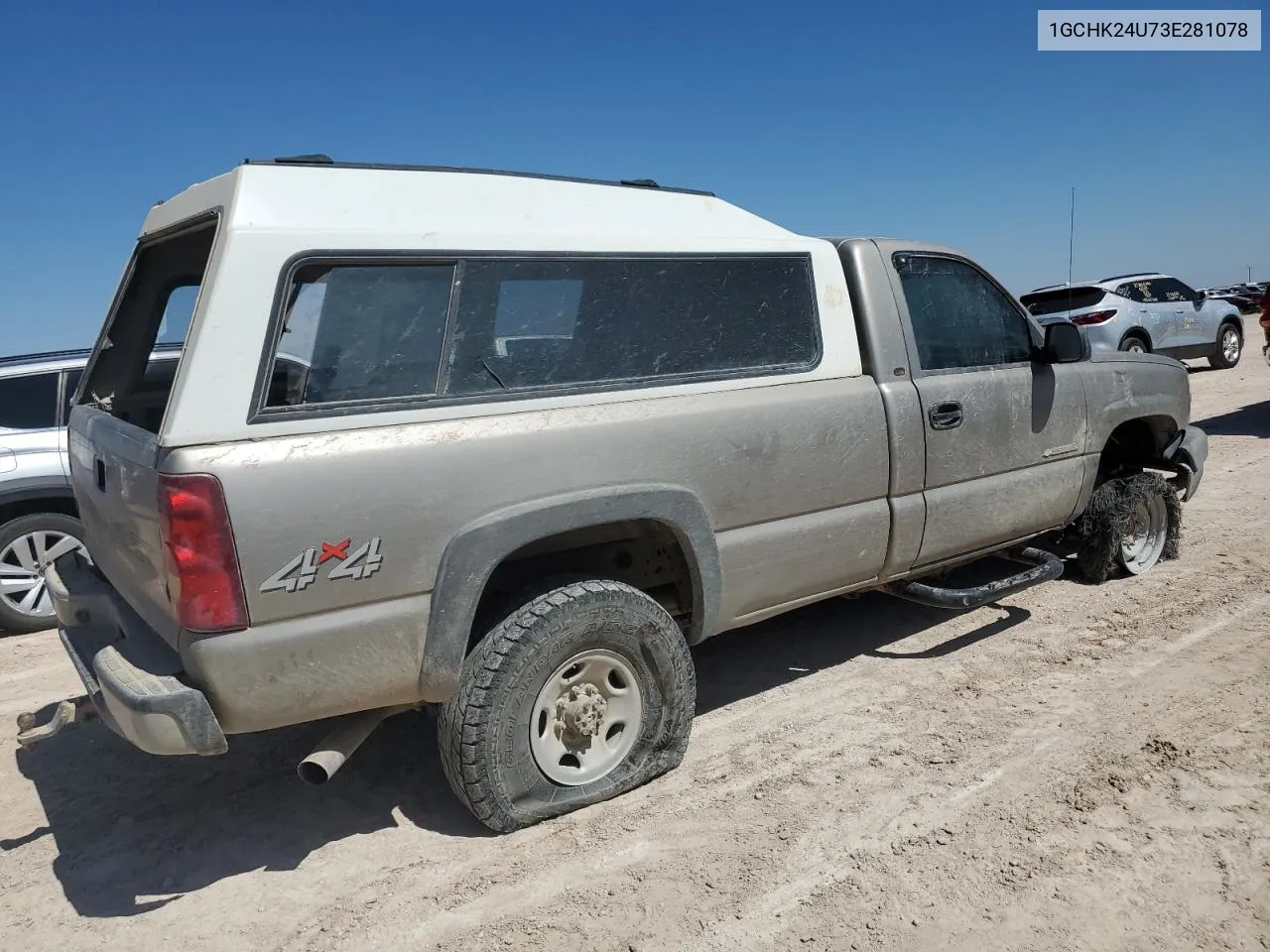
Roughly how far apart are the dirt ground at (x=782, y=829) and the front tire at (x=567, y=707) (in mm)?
125

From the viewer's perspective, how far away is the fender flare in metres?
2.90

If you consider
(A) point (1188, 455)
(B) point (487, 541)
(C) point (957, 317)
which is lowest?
(A) point (1188, 455)

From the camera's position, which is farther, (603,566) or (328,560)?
(603,566)

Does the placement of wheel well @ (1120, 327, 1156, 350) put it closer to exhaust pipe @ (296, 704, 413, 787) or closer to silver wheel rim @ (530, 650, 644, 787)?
silver wheel rim @ (530, 650, 644, 787)

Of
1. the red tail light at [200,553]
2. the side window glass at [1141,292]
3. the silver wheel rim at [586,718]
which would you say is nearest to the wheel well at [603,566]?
the silver wheel rim at [586,718]

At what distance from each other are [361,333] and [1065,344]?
131 inches

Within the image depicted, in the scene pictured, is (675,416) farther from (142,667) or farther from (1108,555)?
(1108,555)

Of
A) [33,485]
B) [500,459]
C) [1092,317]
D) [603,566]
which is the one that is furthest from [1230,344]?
[33,485]

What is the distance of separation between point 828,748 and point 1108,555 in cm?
258

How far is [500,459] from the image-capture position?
2977 millimetres

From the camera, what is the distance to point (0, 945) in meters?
2.78

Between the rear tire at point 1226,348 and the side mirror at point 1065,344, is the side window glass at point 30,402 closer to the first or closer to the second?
the side mirror at point 1065,344

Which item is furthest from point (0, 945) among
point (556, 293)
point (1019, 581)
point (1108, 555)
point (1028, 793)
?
point (1108, 555)

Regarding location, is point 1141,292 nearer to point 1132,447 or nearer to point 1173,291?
point 1173,291
